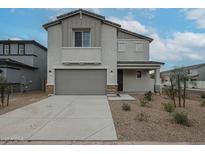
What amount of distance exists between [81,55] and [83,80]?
2.19m

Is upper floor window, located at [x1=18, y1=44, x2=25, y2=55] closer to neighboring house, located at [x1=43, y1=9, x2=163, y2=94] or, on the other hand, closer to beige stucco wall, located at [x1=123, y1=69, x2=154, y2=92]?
neighboring house, located at [x1=43, y1=9, x2=163, y2=94]

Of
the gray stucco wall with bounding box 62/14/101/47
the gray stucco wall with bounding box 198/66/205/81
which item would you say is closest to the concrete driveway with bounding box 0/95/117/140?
the gray stucco wall with bounding box 62/14/101/47

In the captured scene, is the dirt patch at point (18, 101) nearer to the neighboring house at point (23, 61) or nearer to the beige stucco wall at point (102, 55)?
the beige stucco wall at point (102, 55)

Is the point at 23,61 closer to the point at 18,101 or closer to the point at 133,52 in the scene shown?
the point at 18,101

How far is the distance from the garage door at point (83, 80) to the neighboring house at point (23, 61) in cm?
633

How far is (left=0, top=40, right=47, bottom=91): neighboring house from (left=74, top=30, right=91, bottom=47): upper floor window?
7.49 meters

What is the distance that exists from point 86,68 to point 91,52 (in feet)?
4.80

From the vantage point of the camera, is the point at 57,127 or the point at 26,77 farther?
the point at 26,77

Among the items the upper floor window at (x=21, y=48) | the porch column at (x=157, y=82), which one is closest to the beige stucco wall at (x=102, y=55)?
the porch column at (x=157, y=82)

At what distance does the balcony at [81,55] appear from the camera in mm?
18953

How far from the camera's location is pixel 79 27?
19.0 meters

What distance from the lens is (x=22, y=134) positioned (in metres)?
6.46

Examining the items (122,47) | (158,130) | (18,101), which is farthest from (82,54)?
(158,130)
